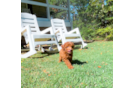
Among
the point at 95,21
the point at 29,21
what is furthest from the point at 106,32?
the point at 29,21

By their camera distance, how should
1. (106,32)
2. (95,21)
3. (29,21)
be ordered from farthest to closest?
(95,21), (106,32), (29,21)

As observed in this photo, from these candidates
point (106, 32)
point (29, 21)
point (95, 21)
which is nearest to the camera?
point (29, 21)

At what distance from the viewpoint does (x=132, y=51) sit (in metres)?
0.36

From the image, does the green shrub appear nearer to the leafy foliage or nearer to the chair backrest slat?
the leafy foliage

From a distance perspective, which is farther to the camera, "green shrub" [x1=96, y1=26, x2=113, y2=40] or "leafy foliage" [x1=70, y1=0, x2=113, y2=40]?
"leafy foliage" [x1=70, y1=0, x2=113, y2=40]

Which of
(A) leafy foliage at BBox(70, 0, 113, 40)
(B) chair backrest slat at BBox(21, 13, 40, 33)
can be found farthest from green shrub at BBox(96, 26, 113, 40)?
(B) chair backrest slat at BBox(21, 13, 40, 33)

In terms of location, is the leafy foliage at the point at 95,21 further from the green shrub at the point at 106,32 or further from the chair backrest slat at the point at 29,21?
the chair backrest slat at the point at 29,21

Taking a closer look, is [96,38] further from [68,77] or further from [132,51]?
[132,51]

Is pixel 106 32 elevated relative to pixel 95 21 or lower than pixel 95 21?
lower

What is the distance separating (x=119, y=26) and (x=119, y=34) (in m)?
0.03

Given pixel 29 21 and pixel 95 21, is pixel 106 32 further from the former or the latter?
pixel 29 21

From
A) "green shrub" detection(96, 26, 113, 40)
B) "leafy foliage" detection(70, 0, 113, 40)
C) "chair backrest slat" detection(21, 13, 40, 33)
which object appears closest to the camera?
"chair backrest slat" detection(21, 13, 40, 33)

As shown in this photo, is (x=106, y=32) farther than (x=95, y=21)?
No

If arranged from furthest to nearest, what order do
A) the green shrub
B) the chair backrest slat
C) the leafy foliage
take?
1. the leafy foliage
2. the green shrub
3. the chair backrest slat
